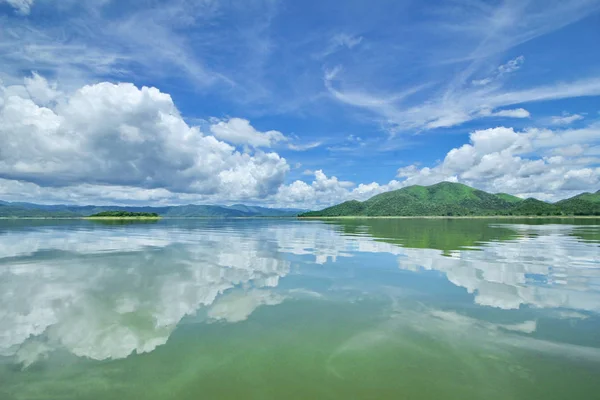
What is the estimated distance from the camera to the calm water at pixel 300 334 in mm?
8391

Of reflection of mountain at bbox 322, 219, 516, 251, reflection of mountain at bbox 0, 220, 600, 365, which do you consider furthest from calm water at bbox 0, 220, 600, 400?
reflection of mountain at bbox 322, 219, 516, 251

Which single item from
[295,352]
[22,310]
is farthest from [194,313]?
[22,310]

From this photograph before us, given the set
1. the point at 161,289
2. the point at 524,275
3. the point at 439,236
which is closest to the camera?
the point at 161,289

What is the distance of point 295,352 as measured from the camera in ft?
34.0

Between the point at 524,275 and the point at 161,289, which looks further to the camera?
the point at 524,275

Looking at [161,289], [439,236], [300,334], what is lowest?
[161,289]

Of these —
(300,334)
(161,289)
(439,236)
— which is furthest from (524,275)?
(439,236)

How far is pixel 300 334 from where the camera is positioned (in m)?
12.0

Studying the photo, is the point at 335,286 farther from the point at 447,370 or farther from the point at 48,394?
the point at 48,394

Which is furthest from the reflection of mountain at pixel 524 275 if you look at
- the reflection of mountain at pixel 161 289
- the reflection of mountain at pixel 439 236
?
the reflection of mountain at pixel 439 236

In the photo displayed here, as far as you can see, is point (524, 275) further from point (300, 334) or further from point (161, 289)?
point (161, 289)

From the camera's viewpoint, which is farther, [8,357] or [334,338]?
[334,338]

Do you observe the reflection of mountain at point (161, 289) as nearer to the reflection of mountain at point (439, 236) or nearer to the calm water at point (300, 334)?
the calm water at point (300, 334)

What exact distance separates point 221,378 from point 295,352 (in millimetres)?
2622
